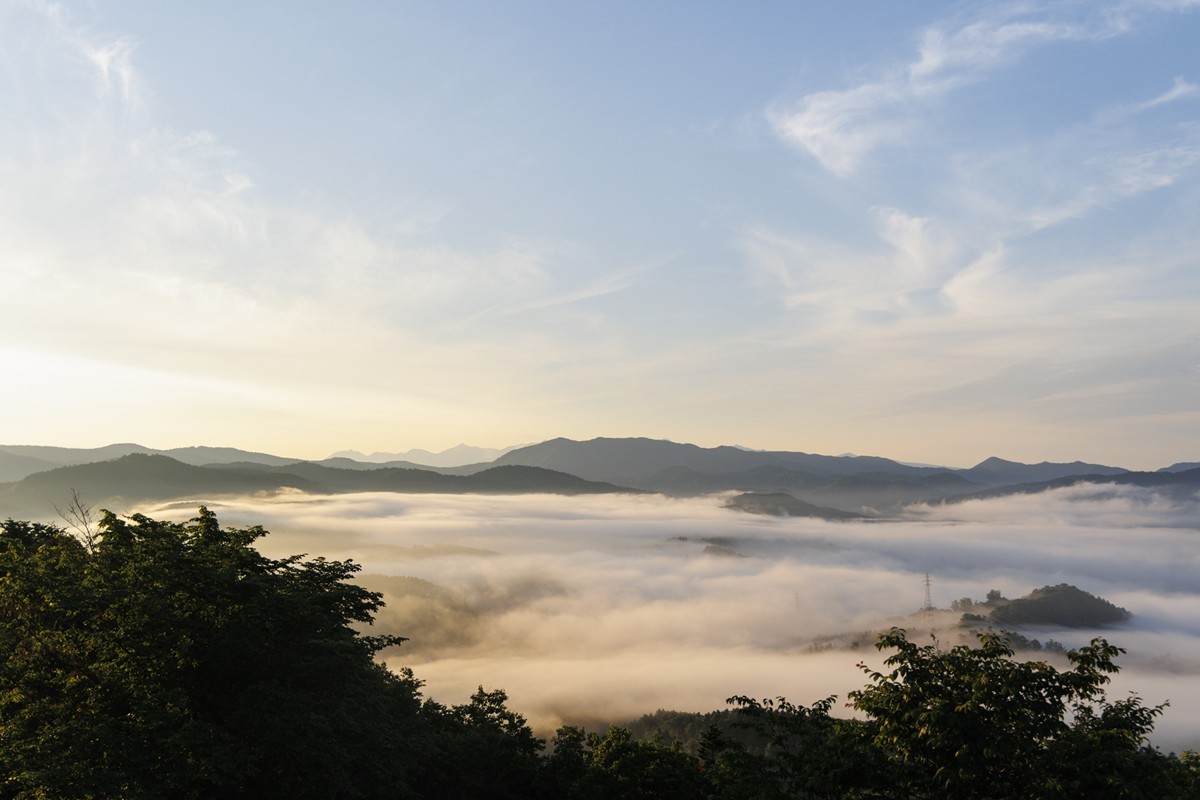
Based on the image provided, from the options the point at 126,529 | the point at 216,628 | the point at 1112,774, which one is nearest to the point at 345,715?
the point at 216,628

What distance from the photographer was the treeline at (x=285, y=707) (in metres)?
19.5

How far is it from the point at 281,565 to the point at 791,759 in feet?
77.1

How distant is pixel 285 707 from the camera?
2422 centimetres

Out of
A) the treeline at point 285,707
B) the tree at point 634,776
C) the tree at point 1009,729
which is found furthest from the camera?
the tree at point 634,776

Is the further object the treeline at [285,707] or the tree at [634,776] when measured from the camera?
the tree at [634,776]

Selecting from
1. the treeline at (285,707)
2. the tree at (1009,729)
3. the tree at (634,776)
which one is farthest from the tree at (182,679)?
the tree at (1009,729)

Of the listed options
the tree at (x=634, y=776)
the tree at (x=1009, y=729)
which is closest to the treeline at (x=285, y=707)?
the tree at (x=1009, y=729)

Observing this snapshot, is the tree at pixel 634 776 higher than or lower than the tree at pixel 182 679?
lower

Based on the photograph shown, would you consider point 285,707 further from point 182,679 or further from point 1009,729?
point 1009,729

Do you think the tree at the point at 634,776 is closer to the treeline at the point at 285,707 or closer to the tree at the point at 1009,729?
the treeline at the point at 285,707

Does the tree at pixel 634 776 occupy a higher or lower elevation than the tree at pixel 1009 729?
lower

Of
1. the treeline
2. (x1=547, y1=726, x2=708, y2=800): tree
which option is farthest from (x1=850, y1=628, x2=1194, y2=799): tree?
(x1=547, y1=726, x2=708, y2=800): tree

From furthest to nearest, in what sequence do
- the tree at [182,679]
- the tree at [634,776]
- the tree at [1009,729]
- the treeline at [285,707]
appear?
the tree at [634,776], the tree at [182,679], the treeline at [285,707], the tree at [1009,729]

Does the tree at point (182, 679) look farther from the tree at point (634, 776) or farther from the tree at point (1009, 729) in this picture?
the tree at point (1009, 729)
